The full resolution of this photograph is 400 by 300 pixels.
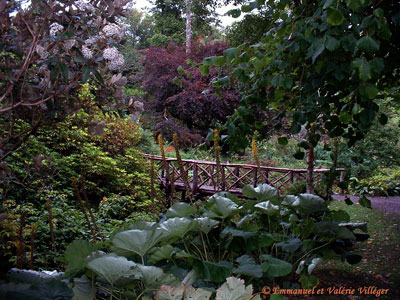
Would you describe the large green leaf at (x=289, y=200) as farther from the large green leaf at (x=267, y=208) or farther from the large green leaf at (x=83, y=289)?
the large green leaf at (x=83, y=289)

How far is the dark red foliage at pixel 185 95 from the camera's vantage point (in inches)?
423

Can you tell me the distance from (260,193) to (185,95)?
30.6ft

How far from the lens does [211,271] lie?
3.47 feet

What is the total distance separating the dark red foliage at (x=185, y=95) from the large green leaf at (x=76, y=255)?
9349 millimetres

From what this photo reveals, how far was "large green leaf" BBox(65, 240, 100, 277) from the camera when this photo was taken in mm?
1007

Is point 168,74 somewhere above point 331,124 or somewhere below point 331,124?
above

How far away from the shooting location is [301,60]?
69.8 inches

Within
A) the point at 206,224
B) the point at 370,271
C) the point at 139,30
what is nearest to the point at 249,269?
the point at 206,224

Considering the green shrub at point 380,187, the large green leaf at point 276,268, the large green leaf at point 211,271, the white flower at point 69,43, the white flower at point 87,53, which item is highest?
the white flower at point 69,43

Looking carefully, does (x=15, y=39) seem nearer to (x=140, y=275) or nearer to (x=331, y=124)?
(x=140, y=275)

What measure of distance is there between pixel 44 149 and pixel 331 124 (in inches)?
150

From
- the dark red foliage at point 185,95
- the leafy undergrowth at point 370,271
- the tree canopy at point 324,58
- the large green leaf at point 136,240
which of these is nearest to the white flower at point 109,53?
the tree canopy at point 324,58

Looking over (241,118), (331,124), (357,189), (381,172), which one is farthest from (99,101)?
(381,172)

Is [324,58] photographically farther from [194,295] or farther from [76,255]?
[76,255]
